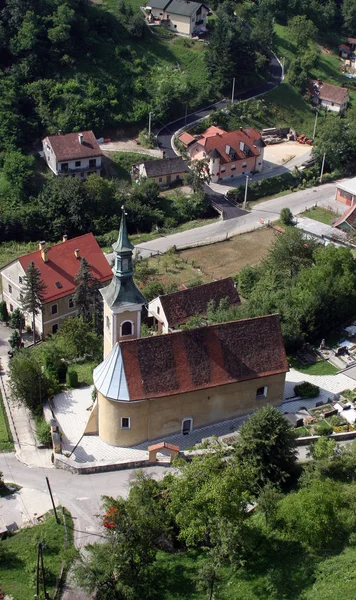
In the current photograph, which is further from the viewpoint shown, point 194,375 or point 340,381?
point 340,381

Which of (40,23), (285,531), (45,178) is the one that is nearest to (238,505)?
(285,531)

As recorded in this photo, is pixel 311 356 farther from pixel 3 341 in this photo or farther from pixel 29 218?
pixel 29 218

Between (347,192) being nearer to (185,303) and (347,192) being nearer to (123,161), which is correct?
(123,161)

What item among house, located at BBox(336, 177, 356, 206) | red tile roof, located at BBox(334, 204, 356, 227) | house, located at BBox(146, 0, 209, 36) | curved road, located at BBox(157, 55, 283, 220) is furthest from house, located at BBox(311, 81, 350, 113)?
red tile roof, located at BBox(334, 204, 356, 227)

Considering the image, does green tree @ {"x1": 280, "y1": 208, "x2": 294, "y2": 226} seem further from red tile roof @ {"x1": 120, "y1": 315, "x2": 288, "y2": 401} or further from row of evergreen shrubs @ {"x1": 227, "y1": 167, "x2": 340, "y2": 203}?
red tile roof @ {"x1": 120, "y1": 315, "x2": 288, "y2": 401}

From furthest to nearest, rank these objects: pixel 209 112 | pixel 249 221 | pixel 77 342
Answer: pixel 209 112
pixel 249 221
pixel 77 342

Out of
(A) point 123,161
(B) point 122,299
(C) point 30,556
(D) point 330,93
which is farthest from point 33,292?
(D) point 330,93

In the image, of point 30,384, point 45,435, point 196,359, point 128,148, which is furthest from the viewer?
point 128,148

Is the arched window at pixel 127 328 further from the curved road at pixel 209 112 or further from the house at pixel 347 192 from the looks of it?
the house at pixel 347 192
